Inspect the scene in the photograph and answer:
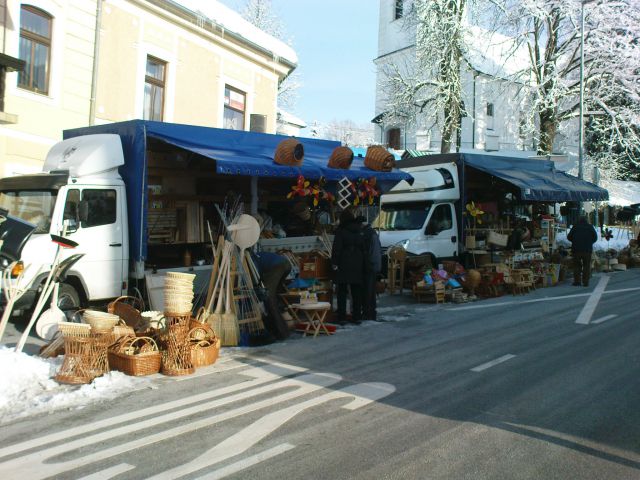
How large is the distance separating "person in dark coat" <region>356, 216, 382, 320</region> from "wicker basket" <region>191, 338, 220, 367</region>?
352 cm

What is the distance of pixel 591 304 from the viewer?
11742 millimetres

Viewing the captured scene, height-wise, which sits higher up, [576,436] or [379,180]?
[379,180]

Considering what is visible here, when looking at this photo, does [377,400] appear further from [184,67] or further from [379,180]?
[184,67]

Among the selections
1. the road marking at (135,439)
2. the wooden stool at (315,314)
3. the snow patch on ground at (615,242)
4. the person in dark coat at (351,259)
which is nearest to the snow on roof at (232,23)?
the person in dark coat at (351,259)

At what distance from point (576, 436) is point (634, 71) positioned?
2980cm

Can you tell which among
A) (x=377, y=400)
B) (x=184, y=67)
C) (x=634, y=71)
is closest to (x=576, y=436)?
(x=377, y=400)

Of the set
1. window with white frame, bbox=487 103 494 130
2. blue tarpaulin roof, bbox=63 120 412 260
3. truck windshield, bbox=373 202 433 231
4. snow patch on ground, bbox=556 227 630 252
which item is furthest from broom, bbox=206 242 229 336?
window with white frame, bbox=487 103 494 130

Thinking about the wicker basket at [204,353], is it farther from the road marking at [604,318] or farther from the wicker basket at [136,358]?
the road marking at [604,318]

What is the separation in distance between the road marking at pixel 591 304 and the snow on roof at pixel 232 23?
1231cm

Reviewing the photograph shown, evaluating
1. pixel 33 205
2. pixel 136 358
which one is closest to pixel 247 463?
pixel 136 358

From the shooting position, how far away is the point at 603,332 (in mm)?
8766

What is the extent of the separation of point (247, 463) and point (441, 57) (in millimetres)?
23339

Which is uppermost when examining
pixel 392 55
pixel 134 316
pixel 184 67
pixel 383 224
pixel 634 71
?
pixel 392 55

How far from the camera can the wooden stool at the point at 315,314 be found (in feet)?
28.3
